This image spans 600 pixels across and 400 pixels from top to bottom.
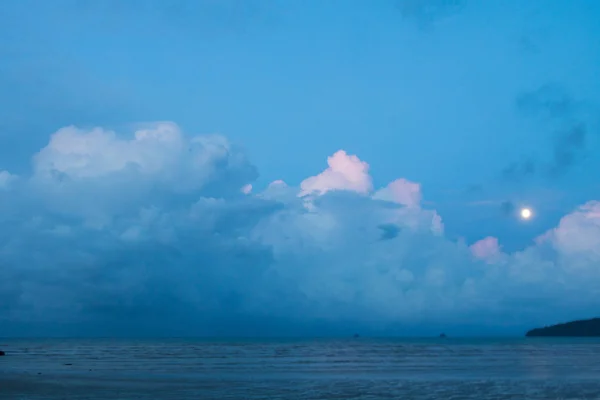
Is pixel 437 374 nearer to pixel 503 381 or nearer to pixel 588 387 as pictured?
pixel 503 381

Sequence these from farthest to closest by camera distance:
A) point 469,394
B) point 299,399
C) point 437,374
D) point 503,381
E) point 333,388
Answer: point 437,374
point 503,381
point 333,388
point 469,394
point 299,399

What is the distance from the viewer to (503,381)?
60.8m

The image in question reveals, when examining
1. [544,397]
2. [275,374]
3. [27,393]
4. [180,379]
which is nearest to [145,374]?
[180,379]

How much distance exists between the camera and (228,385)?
56.8 metres

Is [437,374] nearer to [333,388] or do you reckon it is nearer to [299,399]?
[333,388]

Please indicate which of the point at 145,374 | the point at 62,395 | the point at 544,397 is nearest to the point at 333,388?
the point at 544,397

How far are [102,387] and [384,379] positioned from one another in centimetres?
2573

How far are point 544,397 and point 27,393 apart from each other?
37271 millimetres

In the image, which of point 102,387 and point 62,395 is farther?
point 102,387

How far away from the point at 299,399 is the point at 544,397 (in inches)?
675

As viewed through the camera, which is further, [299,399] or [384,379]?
[384,379]

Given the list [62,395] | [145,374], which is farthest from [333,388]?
[145,374]

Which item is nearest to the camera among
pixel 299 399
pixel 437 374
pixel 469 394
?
pixel 299 399

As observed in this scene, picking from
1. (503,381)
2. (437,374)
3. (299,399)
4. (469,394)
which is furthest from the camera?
(437,374)
